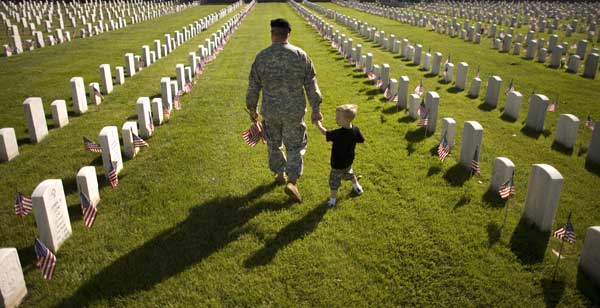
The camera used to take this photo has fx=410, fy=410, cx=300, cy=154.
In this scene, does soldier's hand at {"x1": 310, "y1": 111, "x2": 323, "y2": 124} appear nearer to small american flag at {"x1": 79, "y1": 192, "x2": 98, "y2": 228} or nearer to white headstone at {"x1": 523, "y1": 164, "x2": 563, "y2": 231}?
white headstone at {"x1": 523, "y1": 164, "x2": 563, "y2": 231}

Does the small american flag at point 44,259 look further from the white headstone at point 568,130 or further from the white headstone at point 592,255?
the white headstone at point 568,130

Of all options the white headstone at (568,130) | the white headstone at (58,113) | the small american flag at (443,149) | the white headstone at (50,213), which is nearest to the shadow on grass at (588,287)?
the small american flag at (443,149)

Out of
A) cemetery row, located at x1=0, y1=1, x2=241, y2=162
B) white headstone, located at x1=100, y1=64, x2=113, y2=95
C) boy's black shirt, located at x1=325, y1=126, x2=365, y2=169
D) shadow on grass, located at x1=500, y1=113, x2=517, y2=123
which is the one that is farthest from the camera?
white headstone, located at x1=100, y1=64, x2=113, y2=95

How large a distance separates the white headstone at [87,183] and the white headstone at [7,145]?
2517 mm

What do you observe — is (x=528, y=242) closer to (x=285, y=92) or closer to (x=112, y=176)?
(x=285, y=92)

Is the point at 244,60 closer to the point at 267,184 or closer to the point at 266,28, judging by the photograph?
the point at 267,184

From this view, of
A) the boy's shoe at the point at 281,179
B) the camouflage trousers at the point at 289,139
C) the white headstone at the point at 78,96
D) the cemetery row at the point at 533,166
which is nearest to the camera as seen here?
the cemetery row at the point at 533,166

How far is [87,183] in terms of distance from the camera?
486 cm

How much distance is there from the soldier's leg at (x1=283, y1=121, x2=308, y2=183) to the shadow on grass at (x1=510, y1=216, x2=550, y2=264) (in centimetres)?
255

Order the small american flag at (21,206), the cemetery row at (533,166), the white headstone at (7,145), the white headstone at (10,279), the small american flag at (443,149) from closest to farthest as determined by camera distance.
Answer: the white headstone at (10,279) < the cemetery row at (533,166) < the small american flag at (21,206) < the small american flag at (443,149) < the white headstone at (7,145)

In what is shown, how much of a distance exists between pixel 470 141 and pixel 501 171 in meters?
0.92

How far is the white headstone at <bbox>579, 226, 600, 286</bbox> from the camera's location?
3766mm

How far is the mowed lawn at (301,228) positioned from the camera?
377 centimetres

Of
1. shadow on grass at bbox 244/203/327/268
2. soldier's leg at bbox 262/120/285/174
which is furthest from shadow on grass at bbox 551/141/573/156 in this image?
soldier's leg at bbox 262/120/285/174
